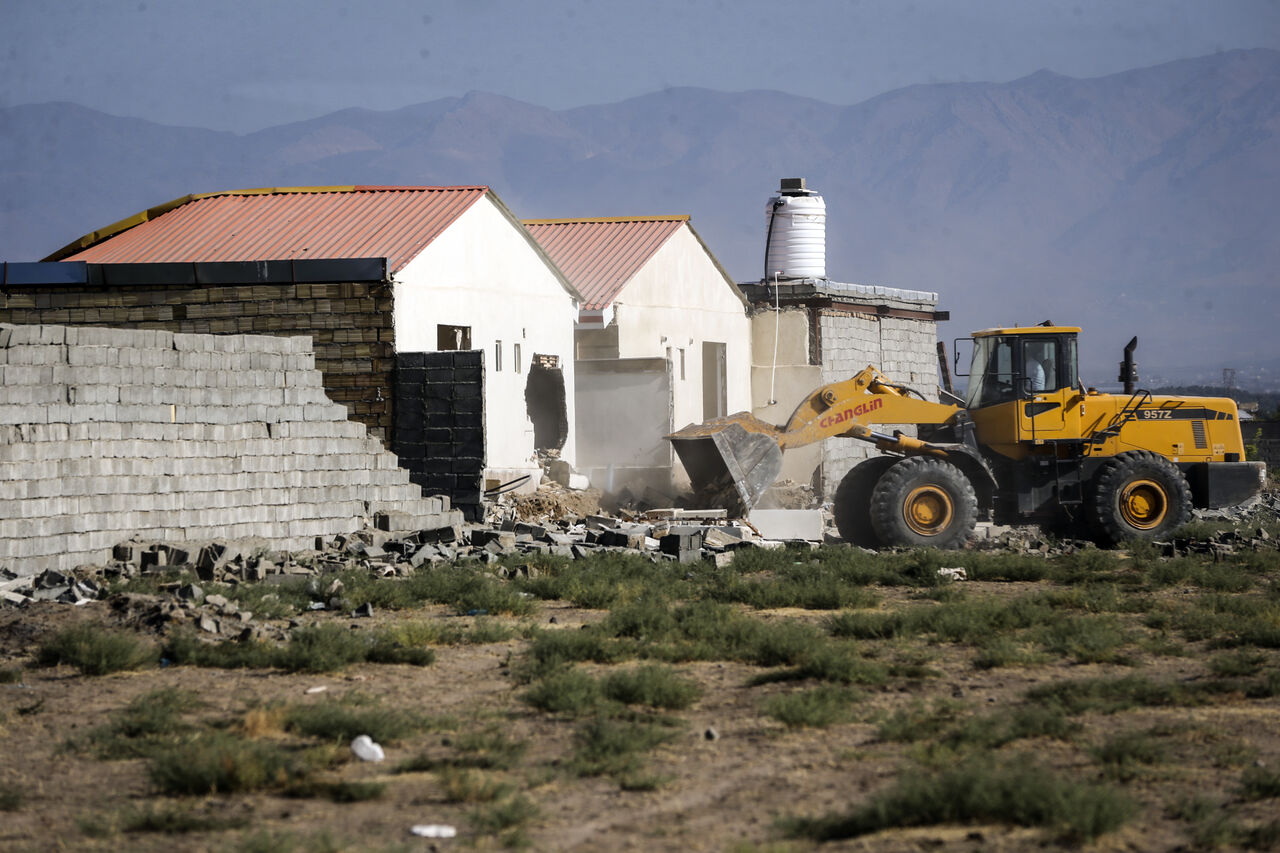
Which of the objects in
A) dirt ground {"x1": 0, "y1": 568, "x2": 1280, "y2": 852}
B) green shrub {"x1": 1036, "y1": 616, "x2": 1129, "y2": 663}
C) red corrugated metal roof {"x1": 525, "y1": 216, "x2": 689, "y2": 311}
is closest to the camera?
dirt ground {"x1": 0, "y1": 568, "x2": 1280, "y2": 852}

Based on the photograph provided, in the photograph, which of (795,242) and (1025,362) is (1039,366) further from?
(795,242)

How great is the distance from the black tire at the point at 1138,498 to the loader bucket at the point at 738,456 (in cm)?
409

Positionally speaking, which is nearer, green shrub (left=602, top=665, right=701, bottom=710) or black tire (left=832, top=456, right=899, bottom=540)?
green shrub (left=602, top=665, right=701, bottom=710)

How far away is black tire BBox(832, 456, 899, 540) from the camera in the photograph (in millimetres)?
18594

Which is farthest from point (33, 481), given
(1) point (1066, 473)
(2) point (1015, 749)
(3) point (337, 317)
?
(1) point (1066, 473)

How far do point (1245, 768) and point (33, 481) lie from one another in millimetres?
10804

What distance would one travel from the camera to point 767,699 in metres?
8.80

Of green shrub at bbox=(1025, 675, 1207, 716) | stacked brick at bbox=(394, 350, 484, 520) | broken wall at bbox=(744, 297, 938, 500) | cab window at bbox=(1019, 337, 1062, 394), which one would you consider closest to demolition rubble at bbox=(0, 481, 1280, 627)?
stacked brick at bbox=(394, 350, 484, 520)

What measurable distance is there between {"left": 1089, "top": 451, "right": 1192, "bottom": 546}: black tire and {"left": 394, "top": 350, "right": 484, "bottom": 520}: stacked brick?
803 centimetres

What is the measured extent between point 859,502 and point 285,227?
381 inches

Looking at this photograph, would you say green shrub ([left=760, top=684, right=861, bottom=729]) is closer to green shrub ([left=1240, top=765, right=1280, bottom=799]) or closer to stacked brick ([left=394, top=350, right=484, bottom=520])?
green shrub ([left=1240, top=765, right=1280, bottom=799])

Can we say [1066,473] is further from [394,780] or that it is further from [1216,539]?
[394,780]

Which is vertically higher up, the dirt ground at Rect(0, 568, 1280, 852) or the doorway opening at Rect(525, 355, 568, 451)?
the doorway opening at Rect(525, 355, 568, 451)

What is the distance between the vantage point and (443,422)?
19031 mm
